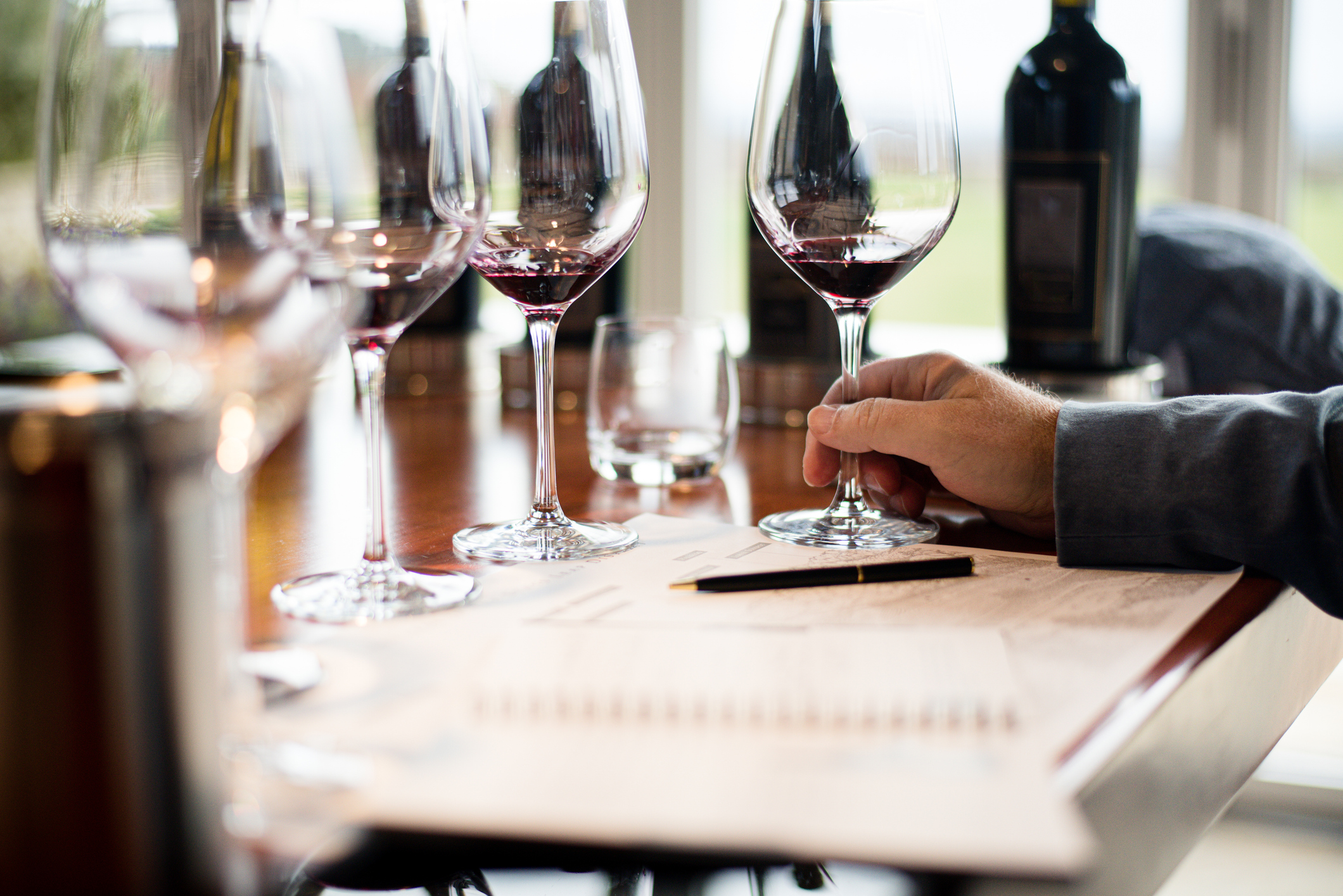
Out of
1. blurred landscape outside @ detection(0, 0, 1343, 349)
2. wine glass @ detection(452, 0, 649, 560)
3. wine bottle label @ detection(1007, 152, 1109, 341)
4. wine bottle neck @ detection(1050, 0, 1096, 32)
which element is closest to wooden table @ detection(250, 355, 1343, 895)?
wine glass @ detection(452, 0, 649, 560)

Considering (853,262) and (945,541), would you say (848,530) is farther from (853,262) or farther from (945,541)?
(853,262)

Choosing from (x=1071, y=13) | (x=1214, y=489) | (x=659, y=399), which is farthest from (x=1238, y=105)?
(x=1214, y=489)

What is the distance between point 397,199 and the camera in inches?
21.1

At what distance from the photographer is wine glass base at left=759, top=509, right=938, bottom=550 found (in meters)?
0.72

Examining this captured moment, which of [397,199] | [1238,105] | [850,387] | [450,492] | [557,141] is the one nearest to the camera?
[397,199]

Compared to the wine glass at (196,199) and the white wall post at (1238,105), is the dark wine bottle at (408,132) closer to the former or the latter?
the wine glass at (196,199)

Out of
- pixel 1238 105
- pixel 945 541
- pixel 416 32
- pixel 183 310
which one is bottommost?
pixel 945 541

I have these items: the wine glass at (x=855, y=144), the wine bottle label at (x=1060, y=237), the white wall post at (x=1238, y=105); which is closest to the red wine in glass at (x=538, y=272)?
the wine glass at (x=855, y=144)

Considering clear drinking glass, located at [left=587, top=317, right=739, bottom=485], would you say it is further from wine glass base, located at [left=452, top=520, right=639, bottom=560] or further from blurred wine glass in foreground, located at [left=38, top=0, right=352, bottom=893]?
blurred wine glass in foreground, located at [left=38, top=0, right=352, bottom=893]

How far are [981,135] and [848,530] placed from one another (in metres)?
1.58

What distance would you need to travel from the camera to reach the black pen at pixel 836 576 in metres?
0.60

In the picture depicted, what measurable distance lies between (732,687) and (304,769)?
0.15 m

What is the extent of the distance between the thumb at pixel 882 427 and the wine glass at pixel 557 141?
161mm

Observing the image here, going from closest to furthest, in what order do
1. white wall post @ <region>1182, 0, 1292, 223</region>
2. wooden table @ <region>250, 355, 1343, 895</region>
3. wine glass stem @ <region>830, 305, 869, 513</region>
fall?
wooden table @ <region>250, 355, 1343, 895</region> < wine glass stem @ <region>830, 305, 869, 513</region> < white wall post @ <region>1182, 0, 1292, 223</region>
